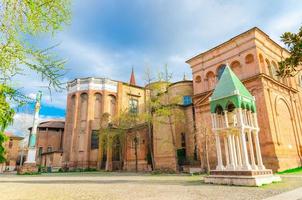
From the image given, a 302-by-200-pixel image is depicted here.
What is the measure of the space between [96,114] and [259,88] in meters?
28.7

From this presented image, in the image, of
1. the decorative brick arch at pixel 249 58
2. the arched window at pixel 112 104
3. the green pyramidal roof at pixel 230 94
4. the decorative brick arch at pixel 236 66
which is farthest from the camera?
the arched window at pixel 112 104

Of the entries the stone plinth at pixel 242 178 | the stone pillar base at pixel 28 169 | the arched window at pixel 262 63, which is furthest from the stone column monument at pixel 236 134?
the stone pillar base at pixel 28 169

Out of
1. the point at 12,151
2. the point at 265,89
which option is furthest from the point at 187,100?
the point at 12,151

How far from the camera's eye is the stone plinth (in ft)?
35.1

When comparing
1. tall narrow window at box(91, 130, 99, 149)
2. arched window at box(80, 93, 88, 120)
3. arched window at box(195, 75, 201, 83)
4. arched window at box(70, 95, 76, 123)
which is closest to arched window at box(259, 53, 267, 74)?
arched window at box(195, 75, 201, 83)

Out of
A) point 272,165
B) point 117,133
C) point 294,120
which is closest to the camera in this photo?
point 272,165

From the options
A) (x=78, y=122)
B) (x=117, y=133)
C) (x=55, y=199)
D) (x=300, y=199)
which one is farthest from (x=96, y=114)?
(x=300, y=199)

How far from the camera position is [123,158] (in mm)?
34719

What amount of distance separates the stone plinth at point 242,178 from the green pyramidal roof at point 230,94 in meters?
3.70

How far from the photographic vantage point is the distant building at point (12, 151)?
52.7m

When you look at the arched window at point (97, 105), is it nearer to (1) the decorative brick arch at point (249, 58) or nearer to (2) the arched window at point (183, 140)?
(2) the arched window at point (183, 140)

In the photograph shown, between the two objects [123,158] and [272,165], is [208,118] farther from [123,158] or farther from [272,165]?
[123,158]

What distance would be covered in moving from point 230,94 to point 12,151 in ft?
196

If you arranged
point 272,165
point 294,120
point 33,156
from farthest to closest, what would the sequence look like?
point 33,156, point 294,120, point 272,165
